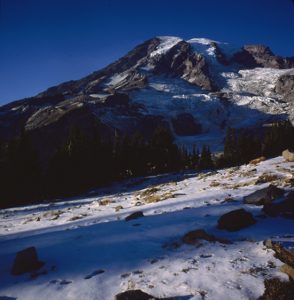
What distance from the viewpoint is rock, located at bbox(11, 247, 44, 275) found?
1009cm

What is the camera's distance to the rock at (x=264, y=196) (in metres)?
14.8

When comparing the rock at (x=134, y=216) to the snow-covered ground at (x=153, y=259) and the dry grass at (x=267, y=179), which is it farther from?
the dry grass at (x=267, y=179)

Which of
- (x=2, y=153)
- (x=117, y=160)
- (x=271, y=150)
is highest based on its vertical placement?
(x=2, y=153)

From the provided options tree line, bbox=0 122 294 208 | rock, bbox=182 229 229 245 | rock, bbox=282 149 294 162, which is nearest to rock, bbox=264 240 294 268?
rock, bbox=182 229 229 245

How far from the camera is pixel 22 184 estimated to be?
43312mm

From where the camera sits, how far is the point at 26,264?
10180 mm

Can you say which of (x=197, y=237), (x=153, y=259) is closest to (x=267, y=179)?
(x=197, y=237)

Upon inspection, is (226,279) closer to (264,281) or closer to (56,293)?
(264,281)

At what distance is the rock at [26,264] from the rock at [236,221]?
6415 millimetres

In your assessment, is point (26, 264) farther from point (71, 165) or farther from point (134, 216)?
point (71, 165)

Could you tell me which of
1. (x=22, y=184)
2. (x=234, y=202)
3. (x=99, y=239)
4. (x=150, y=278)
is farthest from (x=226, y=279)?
(x=22, y=184)

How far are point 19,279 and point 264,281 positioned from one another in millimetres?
6710

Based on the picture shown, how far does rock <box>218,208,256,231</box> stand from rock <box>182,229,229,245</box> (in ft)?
4.09

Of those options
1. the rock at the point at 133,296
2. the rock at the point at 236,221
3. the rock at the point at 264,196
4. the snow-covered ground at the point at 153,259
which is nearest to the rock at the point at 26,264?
the snow-covered ground at the point at 153,259
